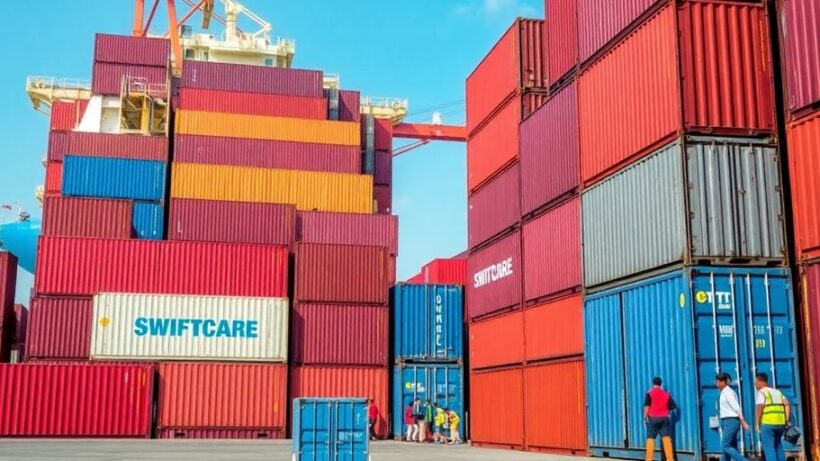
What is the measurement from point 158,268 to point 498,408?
14061 mm

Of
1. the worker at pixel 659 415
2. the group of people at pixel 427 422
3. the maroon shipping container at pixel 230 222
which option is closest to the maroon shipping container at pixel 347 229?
the maroon shipping container at pixel 230 222

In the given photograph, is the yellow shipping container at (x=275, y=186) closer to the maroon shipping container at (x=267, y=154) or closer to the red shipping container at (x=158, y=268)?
the maroon shipping container at (x=267, y=154)

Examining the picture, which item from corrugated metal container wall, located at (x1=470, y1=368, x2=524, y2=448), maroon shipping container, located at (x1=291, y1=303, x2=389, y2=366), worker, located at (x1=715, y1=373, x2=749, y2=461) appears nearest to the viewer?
worker, located at (x1=715, y1=373, x2=749, y2=461)

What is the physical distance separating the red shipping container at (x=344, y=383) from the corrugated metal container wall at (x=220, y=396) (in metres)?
1.01

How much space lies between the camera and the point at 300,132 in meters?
42.9

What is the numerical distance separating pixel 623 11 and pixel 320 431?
10.5 m

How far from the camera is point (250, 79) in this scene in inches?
1794

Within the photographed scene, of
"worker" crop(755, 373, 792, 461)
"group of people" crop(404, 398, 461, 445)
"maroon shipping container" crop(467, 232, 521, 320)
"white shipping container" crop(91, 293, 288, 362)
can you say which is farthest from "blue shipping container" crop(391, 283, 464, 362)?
"worker" crop(755, 373, 792, 461)

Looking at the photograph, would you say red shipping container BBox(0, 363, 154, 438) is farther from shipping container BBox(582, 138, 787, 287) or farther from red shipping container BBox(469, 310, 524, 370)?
shipping container BBox(582, 138, 787, 287)

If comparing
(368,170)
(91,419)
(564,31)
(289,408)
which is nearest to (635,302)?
(564,31)

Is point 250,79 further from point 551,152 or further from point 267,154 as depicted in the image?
point 551,152

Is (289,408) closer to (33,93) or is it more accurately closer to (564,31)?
(564,31)

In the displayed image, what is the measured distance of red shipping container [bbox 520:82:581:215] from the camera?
67.0ft

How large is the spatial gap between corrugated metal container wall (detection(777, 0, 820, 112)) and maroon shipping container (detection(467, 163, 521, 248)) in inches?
353
